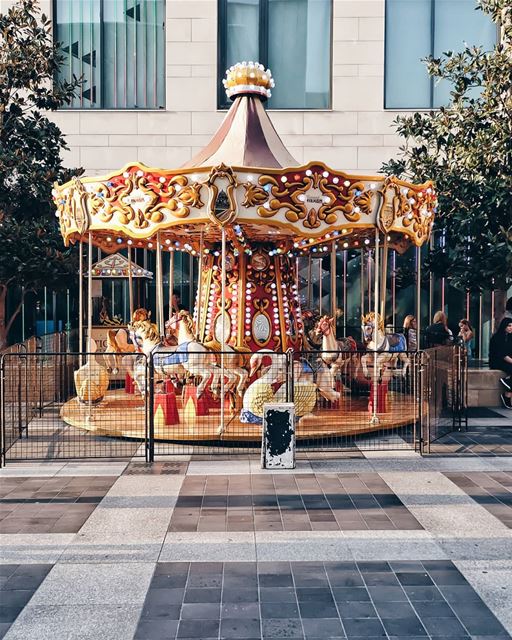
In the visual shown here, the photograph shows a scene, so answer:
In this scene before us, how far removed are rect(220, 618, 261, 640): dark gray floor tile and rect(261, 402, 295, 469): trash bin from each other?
4.20 meters

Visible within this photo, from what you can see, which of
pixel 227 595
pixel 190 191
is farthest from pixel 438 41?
pixel 227 595

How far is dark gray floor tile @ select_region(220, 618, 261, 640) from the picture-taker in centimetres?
473

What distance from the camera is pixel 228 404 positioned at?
41.0 ft

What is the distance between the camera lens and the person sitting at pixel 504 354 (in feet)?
47.0

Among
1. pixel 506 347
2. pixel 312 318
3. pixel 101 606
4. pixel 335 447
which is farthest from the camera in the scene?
pixel 312 318

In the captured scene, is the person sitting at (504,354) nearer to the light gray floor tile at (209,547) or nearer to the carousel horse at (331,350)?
the carousel horse at (331,350)

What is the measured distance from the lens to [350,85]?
68.3 feet

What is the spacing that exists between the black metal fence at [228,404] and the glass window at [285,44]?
10.9m

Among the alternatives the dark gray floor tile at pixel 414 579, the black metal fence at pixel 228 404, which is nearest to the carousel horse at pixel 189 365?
the black metal fence at pixel 228 404

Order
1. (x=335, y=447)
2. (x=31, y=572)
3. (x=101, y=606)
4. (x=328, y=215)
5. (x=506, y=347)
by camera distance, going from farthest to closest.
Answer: (x=506, y=347) → (x=328, y=215) → (x=335, y=447) → (x=31, y=572) → (x=101, y=606)

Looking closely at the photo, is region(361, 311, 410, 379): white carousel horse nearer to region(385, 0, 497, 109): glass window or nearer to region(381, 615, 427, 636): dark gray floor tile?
region(381, 615, 427, 636): dark gray floor tile

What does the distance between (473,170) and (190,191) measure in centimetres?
700

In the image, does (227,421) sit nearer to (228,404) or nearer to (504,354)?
(228,404)

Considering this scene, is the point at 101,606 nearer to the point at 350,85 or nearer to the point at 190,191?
the point at 190,191
